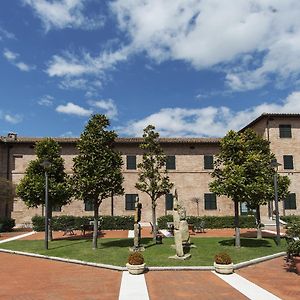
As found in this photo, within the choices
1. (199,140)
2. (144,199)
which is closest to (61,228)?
(144,199)

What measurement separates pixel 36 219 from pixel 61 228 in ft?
7.48

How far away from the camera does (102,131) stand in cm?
2003

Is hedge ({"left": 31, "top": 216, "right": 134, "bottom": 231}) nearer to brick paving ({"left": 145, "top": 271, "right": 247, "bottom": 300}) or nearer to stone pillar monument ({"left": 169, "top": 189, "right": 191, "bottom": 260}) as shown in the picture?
stone pillar monument ({"left": 169, "top": 189, "right": 191, "bottom": 260})

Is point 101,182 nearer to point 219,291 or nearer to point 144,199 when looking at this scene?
point 219,291

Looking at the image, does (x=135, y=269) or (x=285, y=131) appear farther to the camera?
(x=285, y=131)

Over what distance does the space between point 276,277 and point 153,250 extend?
7.14m

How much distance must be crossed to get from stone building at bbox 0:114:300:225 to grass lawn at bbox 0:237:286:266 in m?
13.4

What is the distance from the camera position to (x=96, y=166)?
758 inches

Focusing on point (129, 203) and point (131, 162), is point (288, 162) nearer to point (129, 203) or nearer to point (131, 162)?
point (131, 162)

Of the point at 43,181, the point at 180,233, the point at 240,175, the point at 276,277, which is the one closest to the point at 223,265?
the point at 276,277

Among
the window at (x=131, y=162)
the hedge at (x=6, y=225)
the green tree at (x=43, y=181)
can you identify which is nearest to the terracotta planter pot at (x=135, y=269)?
the green tree at (x=43, y=181)

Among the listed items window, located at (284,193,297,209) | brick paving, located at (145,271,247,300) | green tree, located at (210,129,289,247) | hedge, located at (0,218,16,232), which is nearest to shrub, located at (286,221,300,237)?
brick paving, located at (145,271,247,300)

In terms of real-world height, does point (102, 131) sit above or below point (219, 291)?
above

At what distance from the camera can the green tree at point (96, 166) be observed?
19.2 metres
